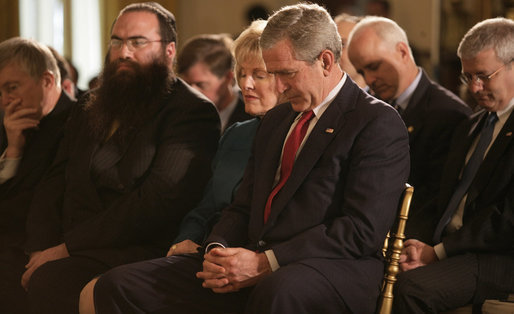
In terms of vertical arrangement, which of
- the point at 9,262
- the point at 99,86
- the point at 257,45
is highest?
the point at 257,45

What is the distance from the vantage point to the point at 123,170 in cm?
335

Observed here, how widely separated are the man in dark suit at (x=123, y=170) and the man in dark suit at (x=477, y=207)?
112 cm

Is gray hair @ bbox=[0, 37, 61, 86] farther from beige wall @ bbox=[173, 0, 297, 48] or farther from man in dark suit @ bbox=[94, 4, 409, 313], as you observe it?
beige wall @ bbox=[173, 0, 297, 48]

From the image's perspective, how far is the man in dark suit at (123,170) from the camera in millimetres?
3215

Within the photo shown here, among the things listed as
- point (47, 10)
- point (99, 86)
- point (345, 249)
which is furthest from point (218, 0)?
point (345, 249)

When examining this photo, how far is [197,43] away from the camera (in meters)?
4.83

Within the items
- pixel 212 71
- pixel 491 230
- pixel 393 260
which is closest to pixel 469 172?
pixel 491 230

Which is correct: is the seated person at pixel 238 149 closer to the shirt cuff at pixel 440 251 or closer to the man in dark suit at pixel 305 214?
the man in dark suit at pixel 305 214

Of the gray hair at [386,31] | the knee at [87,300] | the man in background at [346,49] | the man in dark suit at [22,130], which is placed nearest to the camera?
the knee at [87,300]

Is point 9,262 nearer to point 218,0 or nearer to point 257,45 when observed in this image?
point 257,45

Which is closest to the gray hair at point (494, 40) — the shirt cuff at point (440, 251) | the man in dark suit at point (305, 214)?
the man in dark suit at point (305, 214)

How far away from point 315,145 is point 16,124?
189 centimetres

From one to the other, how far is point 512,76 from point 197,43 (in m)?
2.39

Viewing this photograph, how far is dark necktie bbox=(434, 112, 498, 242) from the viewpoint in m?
3.03
